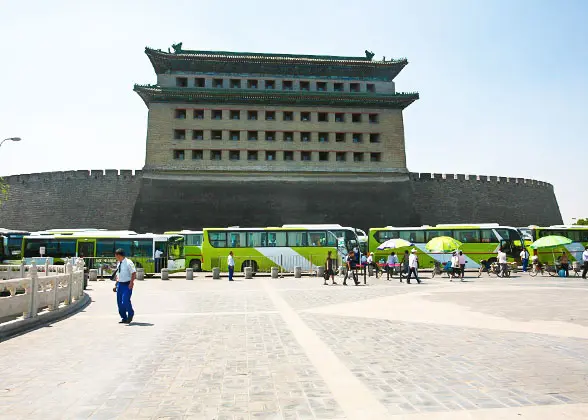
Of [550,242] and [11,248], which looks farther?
[11,248]

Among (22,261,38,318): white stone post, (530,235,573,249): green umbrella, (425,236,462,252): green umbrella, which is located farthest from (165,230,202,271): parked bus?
(22,261,38,318): white stone post

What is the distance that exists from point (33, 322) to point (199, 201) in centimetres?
3047

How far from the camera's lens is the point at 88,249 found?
987 inches

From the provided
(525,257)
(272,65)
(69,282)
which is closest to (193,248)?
(69,282)

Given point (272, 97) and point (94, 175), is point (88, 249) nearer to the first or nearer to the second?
point (94, 175)

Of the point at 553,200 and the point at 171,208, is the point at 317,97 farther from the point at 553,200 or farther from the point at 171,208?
the point at 553,200

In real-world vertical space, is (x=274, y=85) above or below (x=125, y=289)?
above

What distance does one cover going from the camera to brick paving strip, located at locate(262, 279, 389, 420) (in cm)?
381

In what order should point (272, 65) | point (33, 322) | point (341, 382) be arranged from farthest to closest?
point (272, 65) < point (33, 322) < point (341, 382)

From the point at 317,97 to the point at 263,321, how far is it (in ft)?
111

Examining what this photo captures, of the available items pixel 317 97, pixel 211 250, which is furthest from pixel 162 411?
pixel 317 97

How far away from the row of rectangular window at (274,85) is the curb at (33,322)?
112 feet

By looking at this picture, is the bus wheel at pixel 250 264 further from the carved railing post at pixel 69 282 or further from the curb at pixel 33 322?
the carved railing post at pixel 69 282

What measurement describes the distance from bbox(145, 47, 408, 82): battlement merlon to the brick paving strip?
38.4 m
